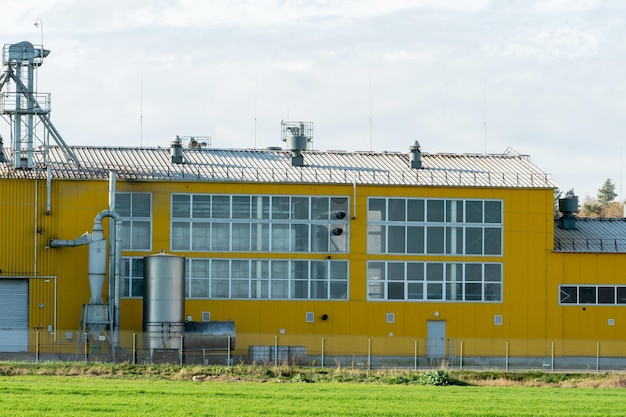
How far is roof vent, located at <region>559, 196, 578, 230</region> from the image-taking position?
72.1 meters

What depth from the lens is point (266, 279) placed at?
67.3m

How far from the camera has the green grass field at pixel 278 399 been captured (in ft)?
127

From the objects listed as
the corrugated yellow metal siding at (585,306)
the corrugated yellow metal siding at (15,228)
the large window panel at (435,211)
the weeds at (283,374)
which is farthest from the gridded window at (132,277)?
the corrugated yellow metal siding at (585,306)

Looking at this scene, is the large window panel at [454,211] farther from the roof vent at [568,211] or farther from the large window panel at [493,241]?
the roof vent at [568,211]

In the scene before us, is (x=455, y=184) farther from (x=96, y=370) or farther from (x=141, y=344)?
Answer: (x=96, y=370)

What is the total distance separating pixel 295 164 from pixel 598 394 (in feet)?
85.0

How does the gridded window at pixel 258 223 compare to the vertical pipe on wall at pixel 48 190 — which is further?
the gridded window at pixel 258 223

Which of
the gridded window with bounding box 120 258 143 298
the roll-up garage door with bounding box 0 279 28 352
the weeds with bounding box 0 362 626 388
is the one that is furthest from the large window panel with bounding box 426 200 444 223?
the roll-up garage door with bounding box 0 279 28 352

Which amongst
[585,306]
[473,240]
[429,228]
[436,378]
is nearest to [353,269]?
[429,228]

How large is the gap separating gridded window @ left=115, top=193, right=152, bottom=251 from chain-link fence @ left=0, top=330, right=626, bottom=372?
14.1ft

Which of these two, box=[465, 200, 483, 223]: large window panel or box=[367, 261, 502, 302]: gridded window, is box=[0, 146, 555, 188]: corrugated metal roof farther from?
box=[367, 261, 502, 302]: gridded window

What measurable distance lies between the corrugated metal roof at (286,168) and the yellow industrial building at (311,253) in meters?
0.14

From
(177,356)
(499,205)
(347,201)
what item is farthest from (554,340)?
(177,356)

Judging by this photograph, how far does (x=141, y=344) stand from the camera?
209 ft
